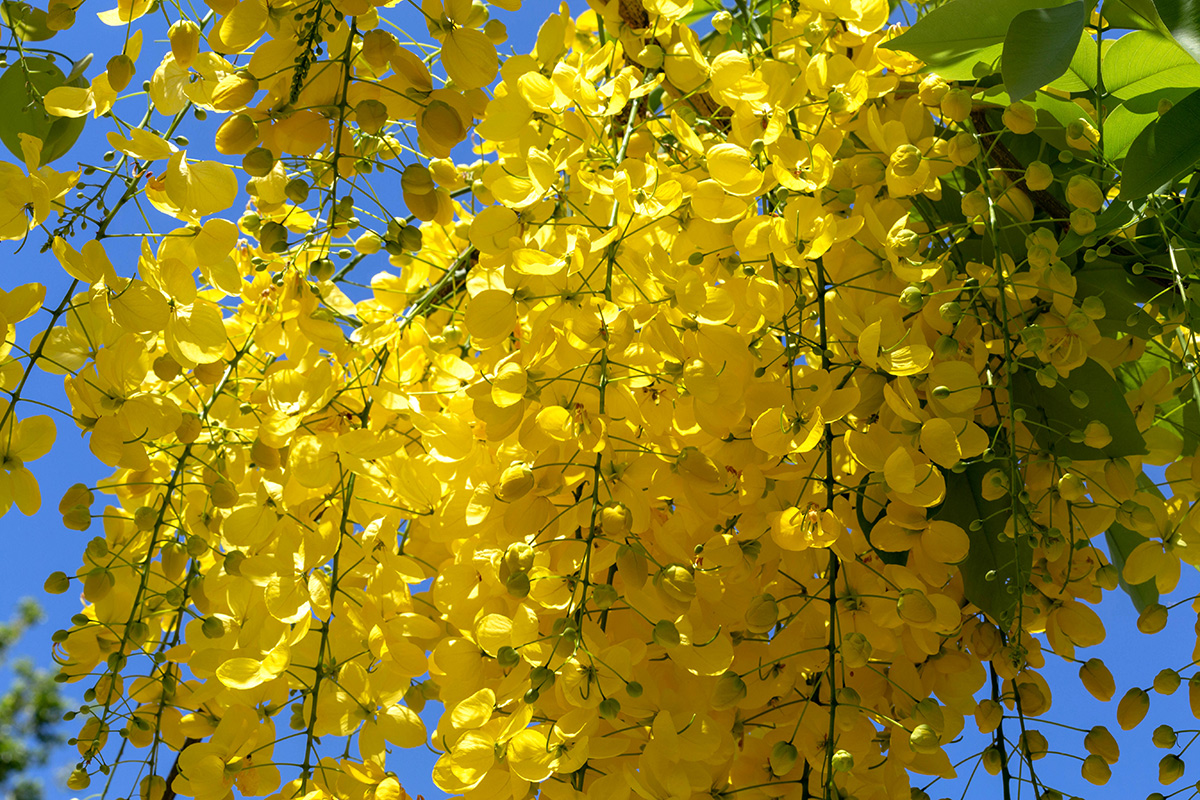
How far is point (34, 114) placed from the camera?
58cm

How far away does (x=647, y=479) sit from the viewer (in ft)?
1.53

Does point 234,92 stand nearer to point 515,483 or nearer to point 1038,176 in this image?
point 515,483

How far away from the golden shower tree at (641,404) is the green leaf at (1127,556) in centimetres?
9

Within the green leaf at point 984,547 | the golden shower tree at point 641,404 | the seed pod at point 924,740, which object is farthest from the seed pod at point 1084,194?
the seed pod at point 924,740

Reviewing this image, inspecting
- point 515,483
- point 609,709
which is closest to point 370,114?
point 515,483

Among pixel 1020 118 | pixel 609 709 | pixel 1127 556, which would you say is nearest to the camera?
pixel 609 709

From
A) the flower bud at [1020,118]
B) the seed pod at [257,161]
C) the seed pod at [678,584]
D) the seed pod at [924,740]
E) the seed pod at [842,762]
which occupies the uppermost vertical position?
the flower bud at [1020,118]

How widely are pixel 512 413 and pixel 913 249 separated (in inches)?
8.3

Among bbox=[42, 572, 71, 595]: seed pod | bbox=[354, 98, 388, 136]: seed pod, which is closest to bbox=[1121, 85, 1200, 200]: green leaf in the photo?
bbox=[354, 98, 388, 136]: seed pod

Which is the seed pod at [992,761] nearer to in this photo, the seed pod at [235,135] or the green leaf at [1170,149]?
the green leaf at [1170,149]

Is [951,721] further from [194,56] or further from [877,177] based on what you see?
[194,56]

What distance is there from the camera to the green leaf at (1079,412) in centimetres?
54

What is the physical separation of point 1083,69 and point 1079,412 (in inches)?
7.5

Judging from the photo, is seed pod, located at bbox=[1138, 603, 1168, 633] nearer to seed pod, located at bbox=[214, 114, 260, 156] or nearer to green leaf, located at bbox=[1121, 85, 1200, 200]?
green leaf, located at bbox=[1121, 85, 1200, 200]
